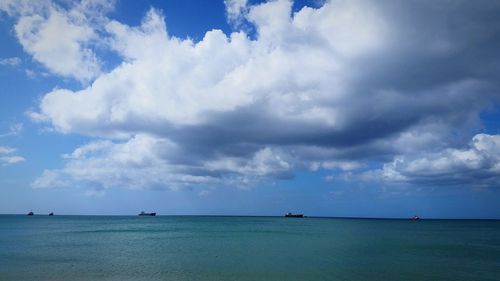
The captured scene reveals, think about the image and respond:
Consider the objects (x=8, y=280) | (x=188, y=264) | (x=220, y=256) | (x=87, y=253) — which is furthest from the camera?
(x=87, y=253)

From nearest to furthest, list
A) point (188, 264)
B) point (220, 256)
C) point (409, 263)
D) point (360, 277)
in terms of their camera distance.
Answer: point (360, 277) < point (188, 264) < point (409, 263) < point (220, 256)

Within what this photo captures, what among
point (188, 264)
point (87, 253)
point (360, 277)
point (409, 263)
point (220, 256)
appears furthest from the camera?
point (87, 253)

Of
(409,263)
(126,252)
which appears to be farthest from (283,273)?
(126,252)

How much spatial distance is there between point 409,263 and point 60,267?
38.5 m

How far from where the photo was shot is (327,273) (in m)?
34.9

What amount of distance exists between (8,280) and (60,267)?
21.9 feet

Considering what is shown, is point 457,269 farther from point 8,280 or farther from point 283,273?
point 8,280

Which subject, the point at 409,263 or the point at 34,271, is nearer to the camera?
the point at 34,271

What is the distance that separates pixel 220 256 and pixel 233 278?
14.3 m

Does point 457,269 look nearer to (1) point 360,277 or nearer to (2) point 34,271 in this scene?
(1) point 360,277

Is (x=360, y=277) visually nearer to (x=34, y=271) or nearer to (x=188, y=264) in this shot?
(x=188, y=264)

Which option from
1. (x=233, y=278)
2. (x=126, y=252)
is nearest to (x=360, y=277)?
(x=233, y=278)

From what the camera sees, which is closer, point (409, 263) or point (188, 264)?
point (188, 264)

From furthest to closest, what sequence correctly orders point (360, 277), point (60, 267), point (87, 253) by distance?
point (87, 253), point (60, 267), point (360, 277)
